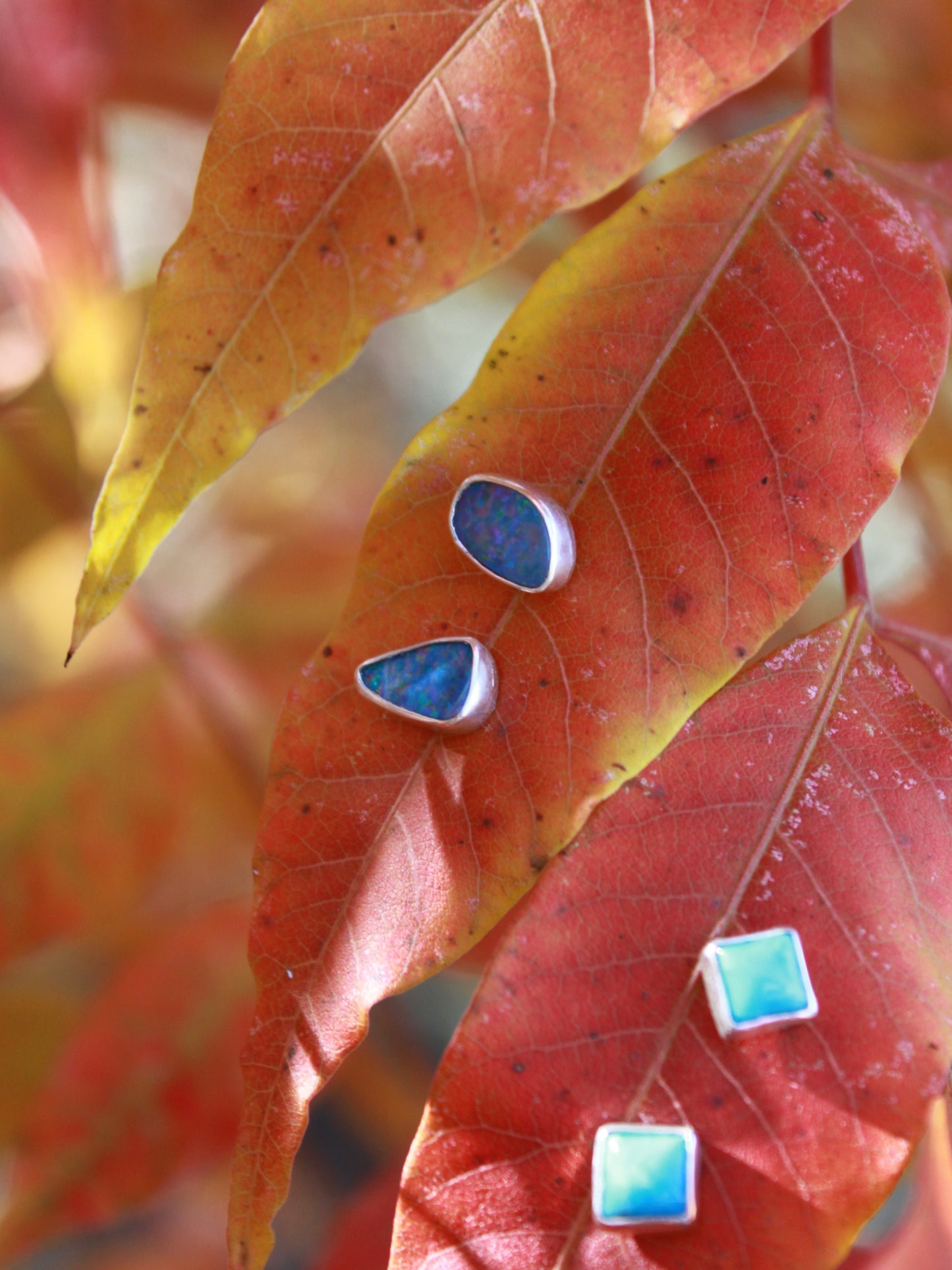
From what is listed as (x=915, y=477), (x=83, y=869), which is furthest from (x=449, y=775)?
(x=915, y=477)

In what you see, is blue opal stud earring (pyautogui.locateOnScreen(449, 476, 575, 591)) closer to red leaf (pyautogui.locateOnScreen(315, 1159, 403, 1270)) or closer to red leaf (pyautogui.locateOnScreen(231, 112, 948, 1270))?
red leaf (pyautogui.locateOnScreen(231, 112, 948, 1270))

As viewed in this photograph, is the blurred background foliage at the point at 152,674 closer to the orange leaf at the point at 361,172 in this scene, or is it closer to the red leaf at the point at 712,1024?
the red leaf at the point at 712,1024

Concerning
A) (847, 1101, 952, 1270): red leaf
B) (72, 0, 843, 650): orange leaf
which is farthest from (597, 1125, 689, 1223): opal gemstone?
(72, 0, 843, 650): orange leaf

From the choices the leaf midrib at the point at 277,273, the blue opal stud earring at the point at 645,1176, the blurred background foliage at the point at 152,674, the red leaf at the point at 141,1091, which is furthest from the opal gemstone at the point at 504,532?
the red leaf at the point at 141,1091

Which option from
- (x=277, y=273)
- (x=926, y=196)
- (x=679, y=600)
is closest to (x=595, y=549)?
(x=679, y=600)

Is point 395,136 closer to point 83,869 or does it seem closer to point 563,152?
point 563,152

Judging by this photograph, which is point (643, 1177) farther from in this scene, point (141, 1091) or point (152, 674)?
point (152, 674)
